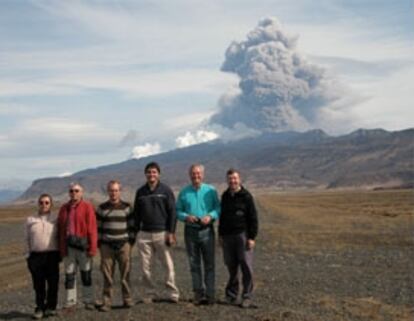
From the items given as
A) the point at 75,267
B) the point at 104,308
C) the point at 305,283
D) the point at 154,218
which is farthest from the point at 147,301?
the point at 305,283

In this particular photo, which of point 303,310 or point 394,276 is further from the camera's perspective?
point 394,276

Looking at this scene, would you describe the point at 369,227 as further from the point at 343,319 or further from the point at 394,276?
the point at 343,319

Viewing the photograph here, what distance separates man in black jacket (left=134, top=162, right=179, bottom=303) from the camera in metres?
12.2

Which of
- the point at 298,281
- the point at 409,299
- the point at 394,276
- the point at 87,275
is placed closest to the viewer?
the point at 87,275

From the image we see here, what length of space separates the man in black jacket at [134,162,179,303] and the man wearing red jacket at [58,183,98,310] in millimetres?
814

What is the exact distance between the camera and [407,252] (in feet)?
84.4

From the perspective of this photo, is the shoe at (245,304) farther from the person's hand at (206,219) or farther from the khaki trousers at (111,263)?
the khaki trousers at (111,263)

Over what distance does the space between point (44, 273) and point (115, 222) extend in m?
1.47

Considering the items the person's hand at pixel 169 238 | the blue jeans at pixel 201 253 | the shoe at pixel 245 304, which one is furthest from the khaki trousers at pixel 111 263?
the shoe at pixel 245 304

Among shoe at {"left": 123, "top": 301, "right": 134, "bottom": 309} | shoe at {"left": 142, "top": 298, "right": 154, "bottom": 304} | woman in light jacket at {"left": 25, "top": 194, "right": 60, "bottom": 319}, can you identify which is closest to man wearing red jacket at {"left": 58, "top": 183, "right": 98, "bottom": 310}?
woman in light jacket at {"left": 25, "top": 194, "right": 60, "bottom": 319}

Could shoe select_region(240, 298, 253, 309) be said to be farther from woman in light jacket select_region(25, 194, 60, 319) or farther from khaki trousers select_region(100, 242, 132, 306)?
woman in light jacket select_region(25, 194, 60, 319)

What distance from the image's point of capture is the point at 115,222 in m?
12.1

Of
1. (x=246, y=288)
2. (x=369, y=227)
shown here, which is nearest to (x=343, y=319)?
(x=246, y=288)

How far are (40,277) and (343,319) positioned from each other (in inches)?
203
